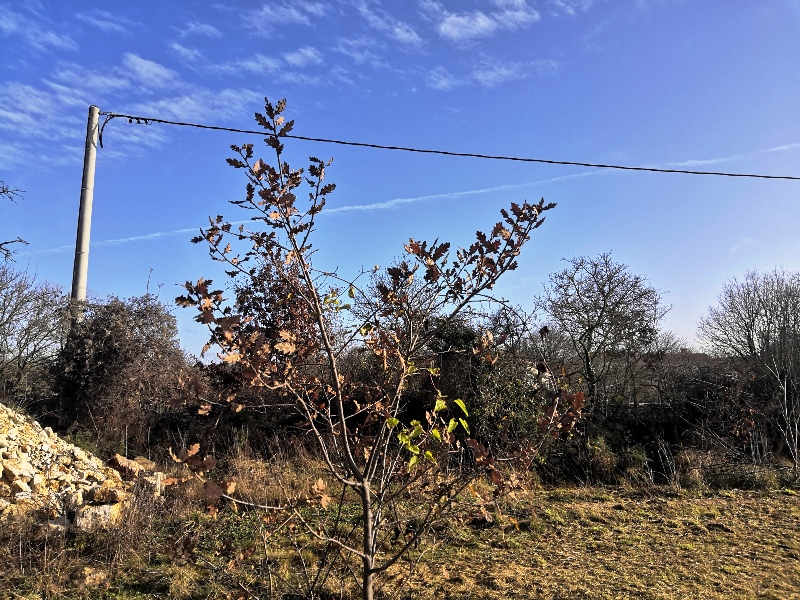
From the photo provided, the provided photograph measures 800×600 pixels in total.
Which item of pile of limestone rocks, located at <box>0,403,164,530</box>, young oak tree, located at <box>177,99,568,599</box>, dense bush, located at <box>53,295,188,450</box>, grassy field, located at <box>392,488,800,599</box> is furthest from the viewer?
dense bush, located at <box>53,295,188,450</box>

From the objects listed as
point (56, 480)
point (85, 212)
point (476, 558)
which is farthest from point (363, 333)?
point (85, 212)

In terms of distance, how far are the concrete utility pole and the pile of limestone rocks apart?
10.6 ft

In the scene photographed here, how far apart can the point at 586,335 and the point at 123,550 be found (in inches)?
348

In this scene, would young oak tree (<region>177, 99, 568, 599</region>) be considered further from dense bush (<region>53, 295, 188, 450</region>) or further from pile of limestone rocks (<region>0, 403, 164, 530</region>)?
dense bush (<region>53, 295, 188, 450</region>)

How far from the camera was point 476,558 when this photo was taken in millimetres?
4359

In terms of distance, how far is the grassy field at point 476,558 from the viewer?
12.0 feet

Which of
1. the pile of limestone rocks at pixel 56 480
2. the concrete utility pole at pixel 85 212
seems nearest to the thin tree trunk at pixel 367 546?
the pile of limestone rocks at pixel 56 480

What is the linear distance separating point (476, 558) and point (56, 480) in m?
4.29

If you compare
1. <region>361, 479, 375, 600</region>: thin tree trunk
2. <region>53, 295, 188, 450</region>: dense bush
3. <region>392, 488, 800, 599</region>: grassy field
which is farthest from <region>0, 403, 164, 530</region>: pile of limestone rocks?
<region>392, 488, 800, 599</region>: grassy field

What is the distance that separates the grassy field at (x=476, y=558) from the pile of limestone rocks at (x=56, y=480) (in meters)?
0.22

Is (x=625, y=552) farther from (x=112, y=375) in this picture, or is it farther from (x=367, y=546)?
(x=112, y=375)

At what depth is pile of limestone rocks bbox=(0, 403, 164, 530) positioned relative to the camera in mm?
4605

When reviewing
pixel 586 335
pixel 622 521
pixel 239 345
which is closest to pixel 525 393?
pixel 622 521

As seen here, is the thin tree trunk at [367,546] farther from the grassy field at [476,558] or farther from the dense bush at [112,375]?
the dense bush at [112,375]
